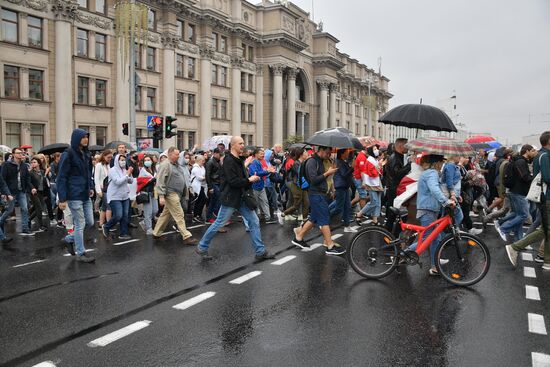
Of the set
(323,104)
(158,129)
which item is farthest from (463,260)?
(323,104)

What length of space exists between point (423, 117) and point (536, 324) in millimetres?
4035

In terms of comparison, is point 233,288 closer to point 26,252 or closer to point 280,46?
point 26,252

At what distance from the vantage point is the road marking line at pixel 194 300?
570 cm

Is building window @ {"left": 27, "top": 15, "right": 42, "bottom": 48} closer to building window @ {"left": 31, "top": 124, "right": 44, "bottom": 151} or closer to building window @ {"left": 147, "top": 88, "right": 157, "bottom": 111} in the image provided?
building window @ {"left": 31, "top": 124, "right": 44, "bottom": 151}

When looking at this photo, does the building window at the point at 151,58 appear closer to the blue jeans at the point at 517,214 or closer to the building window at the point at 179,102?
Result: the building window at the point at 179,102

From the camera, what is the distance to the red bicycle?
21.8 feet

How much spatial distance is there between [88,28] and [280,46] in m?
25.0

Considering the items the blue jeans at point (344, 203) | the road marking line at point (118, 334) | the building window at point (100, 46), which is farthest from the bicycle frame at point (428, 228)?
the building window at point (100, 46)

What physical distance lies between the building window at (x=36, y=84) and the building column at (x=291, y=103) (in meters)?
31.5

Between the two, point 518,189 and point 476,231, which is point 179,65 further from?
point 518,189

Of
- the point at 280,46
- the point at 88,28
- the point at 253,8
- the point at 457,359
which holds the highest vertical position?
the point at 253,8

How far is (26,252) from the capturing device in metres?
9.09

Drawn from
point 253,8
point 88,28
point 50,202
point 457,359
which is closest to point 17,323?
point 457,359

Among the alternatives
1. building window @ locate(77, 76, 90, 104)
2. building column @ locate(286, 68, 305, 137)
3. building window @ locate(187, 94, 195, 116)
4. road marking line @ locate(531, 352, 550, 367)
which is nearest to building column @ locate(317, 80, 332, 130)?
building column @ locate(286, 68, 305, 137)
